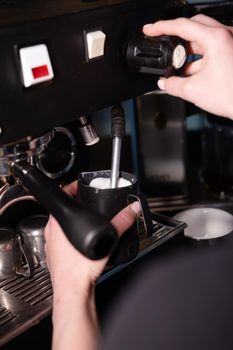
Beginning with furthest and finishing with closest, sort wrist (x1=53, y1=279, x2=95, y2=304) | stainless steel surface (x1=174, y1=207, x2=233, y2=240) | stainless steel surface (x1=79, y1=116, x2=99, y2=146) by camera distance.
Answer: stainless steel surface (x1=174, y1=207, x2=233, y2=240) → stainless steel surface (x1=79, y1=116, x2=99, y2=146) → wrist (x1=53, y1=279, x2=95, y2=304)

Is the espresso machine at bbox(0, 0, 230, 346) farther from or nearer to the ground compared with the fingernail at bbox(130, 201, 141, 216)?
farther from the ground

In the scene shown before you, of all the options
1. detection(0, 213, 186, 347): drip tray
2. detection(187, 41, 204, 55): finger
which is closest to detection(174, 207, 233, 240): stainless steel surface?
detection(0, 213, 186, 347): drip tray

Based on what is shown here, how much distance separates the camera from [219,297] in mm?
692

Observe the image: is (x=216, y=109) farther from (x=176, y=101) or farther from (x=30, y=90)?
(x=176, y=101)

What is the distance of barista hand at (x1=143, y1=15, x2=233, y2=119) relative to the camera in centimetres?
64

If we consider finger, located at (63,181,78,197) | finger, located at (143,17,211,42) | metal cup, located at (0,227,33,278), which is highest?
finger, located at (143,17,211,42)

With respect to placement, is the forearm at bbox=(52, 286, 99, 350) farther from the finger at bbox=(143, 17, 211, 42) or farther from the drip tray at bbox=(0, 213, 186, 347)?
the finger at bbox=(143, 17, 211, 42)

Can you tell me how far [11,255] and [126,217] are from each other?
0.23m

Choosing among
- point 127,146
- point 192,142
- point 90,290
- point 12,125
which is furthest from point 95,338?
point 192,142

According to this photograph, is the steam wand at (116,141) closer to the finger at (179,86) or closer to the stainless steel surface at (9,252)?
the finger at (179,86)

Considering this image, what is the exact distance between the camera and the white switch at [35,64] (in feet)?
1.84

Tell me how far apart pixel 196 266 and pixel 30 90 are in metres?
0.33

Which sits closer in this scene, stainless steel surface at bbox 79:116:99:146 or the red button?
the red button

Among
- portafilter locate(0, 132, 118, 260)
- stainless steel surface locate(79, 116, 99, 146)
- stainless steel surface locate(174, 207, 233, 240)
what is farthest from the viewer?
stainless steel surface locate(174, 207, 233, 240)
